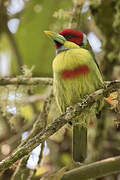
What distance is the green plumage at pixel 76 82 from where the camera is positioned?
2301 mm

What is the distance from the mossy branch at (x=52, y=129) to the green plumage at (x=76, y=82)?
30 centimetres

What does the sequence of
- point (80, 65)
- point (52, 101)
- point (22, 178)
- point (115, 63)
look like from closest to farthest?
point (22, 178) → point (80, 65) → point (52, 101) → point (115, 63)

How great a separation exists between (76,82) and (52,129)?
0.58 meters

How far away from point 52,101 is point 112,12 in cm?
104

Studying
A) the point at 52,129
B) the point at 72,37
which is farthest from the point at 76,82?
the point at 52,129

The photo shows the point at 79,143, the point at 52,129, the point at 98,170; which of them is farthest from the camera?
the point at 79,143

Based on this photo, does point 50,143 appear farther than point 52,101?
Yes

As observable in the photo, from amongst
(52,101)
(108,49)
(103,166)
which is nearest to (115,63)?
(108,49)

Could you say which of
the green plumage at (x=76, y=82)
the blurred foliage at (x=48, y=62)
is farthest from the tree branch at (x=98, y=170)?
the green plumage at (x=76, y=82)

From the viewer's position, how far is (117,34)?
10.2 feet

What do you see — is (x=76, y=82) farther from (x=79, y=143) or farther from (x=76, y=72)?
(x=79, y=143)

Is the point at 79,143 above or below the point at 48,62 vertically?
below

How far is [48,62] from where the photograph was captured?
393cm

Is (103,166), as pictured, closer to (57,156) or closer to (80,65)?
(80,65)
